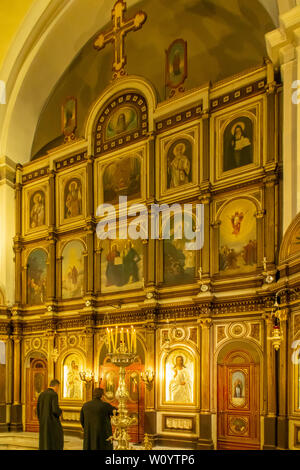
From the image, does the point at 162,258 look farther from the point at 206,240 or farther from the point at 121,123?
the point at 121,123

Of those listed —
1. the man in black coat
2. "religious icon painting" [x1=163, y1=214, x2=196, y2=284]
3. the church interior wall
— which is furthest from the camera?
"religious icon painting" [x1=163, y1=214, x2=196, y2=284]

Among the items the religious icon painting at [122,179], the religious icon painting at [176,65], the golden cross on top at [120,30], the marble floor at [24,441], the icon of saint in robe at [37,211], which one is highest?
the golden cross on top at [120,30]

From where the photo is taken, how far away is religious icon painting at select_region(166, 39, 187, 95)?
13.2 meters

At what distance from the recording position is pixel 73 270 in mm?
14445

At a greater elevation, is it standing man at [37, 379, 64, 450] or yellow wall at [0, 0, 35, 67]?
yellow wall at [0, 0, 35, 67]

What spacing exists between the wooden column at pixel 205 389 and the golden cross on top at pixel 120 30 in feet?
26.6

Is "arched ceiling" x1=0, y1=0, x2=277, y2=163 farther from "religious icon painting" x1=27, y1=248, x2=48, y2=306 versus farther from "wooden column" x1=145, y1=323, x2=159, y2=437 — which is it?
"wooden column" x1=145, y1=323, x2=159, y2=437

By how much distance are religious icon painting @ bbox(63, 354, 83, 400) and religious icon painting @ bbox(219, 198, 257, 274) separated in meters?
5.44

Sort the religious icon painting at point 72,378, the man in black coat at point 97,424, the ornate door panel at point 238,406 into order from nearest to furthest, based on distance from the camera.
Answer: the man in black coat at point 97,424
the ornate door panel at point 238,406
the religious icon painting at point 72,378

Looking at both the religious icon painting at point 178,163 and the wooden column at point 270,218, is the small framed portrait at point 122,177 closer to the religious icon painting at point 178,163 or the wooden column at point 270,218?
the religious icon painting at point 178,163

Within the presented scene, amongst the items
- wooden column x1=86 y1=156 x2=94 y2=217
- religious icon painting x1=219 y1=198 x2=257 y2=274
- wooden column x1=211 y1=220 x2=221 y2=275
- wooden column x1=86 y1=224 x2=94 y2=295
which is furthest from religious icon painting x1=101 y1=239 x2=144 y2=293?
religious icon painting x1=219 y1=198 x2=257 y2=274

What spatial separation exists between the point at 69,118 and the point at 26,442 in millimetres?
10107

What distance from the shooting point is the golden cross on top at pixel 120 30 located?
14086 mm

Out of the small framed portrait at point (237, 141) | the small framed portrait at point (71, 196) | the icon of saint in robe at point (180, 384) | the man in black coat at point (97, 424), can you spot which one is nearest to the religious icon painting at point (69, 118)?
the small framed portrait at point (71, 196)
